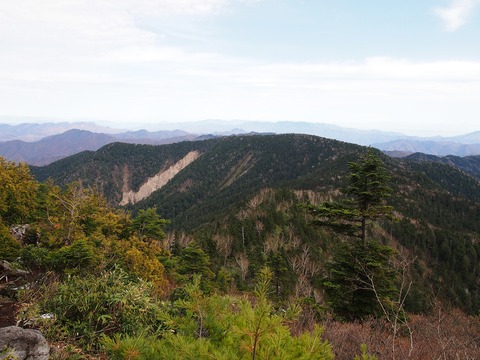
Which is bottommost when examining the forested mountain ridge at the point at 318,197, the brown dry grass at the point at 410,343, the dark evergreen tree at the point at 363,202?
the forested mountain ridge at the point at 318,197

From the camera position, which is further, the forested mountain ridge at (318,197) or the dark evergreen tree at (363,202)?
the forested mountain ridge at (318,197)

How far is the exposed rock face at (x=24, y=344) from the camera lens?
6219 millimetres

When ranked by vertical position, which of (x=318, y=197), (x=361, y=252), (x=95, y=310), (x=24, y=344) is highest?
(x=24, y=344)

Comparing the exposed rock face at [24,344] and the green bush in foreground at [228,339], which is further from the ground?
the green bush in foreground at [228,339]

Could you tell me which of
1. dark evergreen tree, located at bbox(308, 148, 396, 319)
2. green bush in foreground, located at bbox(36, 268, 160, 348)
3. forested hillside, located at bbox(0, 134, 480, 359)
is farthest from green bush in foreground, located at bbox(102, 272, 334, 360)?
dark evergreen tree, located at bbox(308, 148, 396, 319)

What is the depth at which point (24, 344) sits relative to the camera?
636 cm

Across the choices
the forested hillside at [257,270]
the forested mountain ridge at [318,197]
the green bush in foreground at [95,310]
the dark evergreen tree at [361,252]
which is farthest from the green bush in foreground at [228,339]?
the forested mountain ridge at [318,197]

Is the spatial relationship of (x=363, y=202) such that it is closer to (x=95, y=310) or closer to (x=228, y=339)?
(x=95, y=310)

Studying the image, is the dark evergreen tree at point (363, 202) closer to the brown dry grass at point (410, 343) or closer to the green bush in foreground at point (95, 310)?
the brown dry grass at point (410, 343)

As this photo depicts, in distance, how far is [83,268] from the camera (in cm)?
1254

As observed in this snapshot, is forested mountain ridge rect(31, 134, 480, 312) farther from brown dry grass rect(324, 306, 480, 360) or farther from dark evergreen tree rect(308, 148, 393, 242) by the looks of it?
brown dry grass rect(324, 306, 480, 360)

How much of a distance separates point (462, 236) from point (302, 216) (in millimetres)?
56326

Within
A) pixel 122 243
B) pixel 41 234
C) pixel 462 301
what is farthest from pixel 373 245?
pixel 462 301

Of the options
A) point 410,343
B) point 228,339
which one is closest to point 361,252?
point 410,343
